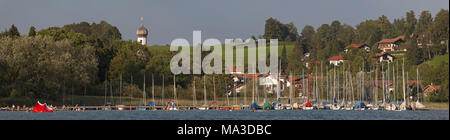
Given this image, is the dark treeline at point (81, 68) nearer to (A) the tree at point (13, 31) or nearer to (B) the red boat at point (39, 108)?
(A) the tree at point (13, 31)

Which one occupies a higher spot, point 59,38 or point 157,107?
point 59,38

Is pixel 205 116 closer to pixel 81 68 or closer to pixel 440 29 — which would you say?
pixel 81 68

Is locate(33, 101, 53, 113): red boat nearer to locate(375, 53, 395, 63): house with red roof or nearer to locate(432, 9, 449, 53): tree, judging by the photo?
locate(432, 9, 449, 53): tree

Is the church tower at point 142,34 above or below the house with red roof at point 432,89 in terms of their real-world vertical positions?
above

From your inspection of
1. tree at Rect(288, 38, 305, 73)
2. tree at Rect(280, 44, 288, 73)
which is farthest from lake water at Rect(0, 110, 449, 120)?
tree at Rect(280, 44, 288, 73)

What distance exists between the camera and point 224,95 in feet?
368

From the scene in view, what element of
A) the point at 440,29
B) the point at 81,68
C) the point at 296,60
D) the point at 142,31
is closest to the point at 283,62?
the point at 296,60

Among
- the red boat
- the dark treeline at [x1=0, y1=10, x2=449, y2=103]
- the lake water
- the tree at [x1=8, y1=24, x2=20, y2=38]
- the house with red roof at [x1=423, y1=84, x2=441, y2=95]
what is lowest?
the lake water

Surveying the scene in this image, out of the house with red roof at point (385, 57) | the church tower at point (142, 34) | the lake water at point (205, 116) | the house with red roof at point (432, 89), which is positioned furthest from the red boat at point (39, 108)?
the house with red roof at point (385, 57)

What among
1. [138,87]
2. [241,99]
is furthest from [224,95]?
[138,87]

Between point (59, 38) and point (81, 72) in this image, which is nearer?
point (81, 72)
